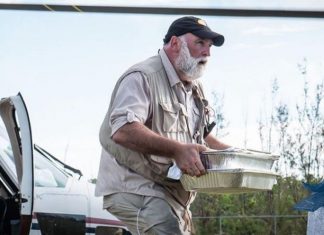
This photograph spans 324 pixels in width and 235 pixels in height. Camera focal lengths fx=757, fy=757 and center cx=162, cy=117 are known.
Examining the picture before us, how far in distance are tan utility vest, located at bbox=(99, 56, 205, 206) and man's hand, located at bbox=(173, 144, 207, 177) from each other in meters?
0.18

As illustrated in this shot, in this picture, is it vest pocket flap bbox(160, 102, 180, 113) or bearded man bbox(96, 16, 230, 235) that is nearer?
bearded man bbox(96, 16, 230, 235)

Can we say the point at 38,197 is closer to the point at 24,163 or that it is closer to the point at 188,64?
the point at 24,163

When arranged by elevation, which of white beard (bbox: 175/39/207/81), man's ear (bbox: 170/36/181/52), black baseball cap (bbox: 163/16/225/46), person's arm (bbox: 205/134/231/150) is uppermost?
black baseball cap (bbox: 163/16/225/46)

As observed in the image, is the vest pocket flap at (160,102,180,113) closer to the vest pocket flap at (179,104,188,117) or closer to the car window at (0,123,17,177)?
the vest pocket flap at (179,104,188,117)

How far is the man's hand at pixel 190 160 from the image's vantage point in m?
3.12

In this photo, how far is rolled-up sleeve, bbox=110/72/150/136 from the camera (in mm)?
3243

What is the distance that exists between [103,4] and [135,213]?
191 cm

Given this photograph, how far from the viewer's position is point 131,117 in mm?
3221

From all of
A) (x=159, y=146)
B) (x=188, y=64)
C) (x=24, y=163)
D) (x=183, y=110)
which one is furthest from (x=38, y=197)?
(x=159, y=146)

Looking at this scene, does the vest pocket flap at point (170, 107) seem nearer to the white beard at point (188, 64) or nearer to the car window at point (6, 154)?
the white beard at point (188, 64)

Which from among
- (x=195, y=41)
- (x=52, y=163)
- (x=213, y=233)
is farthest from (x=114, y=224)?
(x=213, y=233)

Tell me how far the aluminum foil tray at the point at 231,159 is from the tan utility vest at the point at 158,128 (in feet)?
0.73

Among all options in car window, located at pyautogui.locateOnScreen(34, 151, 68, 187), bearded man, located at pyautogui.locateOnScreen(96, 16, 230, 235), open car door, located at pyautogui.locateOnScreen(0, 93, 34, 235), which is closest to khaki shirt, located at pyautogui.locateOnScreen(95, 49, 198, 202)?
bearded man, located at pyautogui.locateOnScreen(96, 16, 230, 235)

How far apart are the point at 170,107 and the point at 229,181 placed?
0.51 meters
